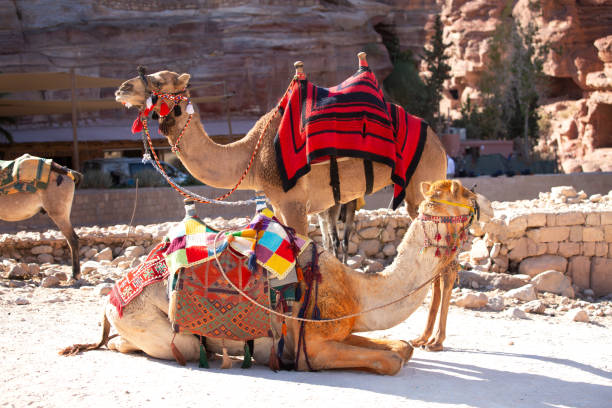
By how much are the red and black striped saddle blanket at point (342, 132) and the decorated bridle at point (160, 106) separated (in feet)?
2.77

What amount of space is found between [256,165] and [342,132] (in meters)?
0.82

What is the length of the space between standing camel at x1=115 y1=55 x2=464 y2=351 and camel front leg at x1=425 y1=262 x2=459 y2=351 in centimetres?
137

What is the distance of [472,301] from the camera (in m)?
7.38

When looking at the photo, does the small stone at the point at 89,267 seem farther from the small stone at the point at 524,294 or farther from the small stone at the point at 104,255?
the small stone at the point at 524,294

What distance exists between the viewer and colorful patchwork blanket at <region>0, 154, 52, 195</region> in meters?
8.80

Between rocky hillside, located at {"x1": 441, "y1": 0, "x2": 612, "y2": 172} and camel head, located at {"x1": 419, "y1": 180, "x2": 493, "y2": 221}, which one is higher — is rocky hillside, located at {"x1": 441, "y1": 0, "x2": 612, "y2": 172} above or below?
above

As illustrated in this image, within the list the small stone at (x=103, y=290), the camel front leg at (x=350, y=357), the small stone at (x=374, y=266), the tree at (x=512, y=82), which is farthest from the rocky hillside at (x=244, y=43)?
the camel front leg at (x=350, y=357)

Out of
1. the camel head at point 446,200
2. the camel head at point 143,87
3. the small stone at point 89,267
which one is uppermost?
the camel head at point 143,87

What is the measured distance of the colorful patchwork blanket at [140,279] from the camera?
4.35 meters

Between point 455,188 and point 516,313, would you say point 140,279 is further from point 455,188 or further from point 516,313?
point 516,313

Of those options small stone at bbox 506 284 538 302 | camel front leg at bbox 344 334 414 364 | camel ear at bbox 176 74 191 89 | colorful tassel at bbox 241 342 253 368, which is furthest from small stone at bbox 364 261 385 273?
colorful tassel at bbox 241 342 253 368

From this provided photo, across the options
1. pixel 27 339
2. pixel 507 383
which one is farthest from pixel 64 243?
pixel 507 383

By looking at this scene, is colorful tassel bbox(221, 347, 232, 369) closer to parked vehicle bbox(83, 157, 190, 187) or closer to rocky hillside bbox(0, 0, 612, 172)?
parked vehicle bbox(83, 157, 190, 187)

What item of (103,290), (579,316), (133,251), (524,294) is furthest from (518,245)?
(103,290)
